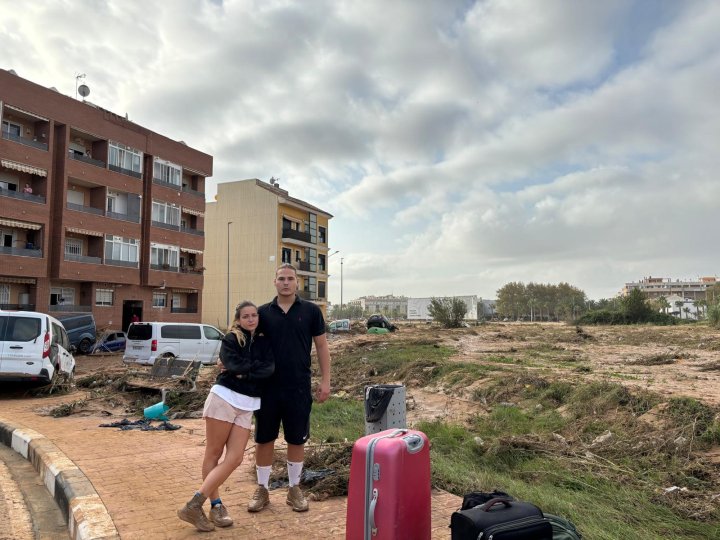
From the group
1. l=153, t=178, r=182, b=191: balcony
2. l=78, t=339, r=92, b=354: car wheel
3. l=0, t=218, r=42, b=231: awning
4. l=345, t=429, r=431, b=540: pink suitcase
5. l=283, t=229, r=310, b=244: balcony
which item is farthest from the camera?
l=283, t=229, r=310, b=244: balcony

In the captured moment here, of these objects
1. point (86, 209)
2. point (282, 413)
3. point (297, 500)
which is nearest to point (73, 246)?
point (86, 209)

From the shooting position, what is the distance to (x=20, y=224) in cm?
2812

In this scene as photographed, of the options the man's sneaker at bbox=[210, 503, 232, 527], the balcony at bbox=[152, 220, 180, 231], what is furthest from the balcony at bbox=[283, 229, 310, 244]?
the man's sneaker at bbox=[210, 503, 232, 527]

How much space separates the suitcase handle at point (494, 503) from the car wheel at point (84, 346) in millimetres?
26958

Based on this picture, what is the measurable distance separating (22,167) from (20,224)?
3107 millimetres

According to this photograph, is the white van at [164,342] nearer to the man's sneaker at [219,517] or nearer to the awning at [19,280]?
the awning at [19,280]

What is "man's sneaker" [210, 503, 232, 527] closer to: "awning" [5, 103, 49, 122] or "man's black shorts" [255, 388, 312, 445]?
"man's black shorts" [255, 388, 312, 445]

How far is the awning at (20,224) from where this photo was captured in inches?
1083

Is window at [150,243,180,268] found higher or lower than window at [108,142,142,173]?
lower

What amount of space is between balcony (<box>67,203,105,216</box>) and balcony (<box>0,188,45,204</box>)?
1.95 metres

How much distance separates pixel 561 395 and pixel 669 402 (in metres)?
1.98

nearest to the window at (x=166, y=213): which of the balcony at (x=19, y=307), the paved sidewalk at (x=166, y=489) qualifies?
the balcony at (x=19, y=307)

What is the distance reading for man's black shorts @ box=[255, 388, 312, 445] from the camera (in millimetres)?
4043

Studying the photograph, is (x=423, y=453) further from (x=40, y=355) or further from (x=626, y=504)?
(x=40, y=355)
